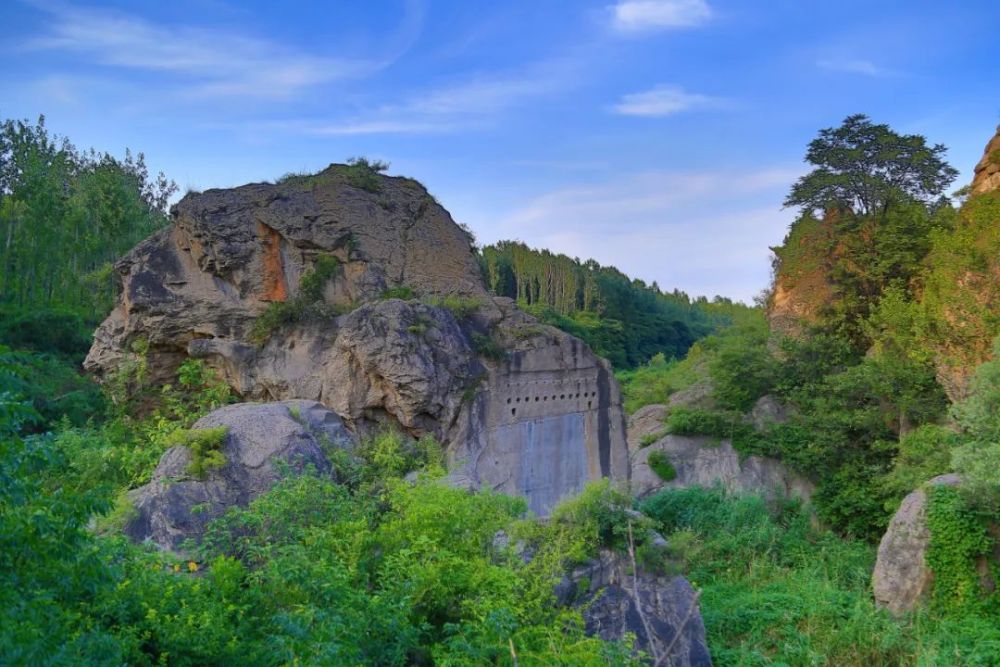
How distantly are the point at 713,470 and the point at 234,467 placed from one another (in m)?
14.5

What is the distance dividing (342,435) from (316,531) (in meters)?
3.48

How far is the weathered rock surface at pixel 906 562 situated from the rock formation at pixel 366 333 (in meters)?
4.73

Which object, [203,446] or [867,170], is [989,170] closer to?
[867,170]

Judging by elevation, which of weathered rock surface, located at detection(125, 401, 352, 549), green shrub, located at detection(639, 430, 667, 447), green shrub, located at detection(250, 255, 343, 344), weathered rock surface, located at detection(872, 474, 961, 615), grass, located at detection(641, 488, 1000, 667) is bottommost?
grass, located at detection(641, 488, 1000, 667)

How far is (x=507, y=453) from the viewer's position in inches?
539

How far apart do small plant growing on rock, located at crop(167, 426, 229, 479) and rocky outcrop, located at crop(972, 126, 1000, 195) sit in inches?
720

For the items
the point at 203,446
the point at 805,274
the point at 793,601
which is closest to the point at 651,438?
the point at 805,274

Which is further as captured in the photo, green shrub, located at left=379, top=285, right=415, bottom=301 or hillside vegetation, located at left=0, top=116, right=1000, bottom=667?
green shrub, located at left=379, top=285, right=415, bottom=301

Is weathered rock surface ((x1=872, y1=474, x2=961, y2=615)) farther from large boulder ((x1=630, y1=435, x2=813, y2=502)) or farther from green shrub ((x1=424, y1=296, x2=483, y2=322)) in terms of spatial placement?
green shrub ((x1=424, y1=296, x2=483, y2=322))

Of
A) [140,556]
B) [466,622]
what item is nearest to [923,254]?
[466,622]

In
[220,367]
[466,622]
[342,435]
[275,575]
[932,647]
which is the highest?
[220,367]

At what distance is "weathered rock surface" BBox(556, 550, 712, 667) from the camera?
365 inches

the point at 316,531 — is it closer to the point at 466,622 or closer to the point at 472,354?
the point at 466,622

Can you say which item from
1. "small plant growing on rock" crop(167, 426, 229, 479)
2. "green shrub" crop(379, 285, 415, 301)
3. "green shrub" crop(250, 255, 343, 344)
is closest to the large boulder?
"green shrub" crop(379, 285, 415, 301)
